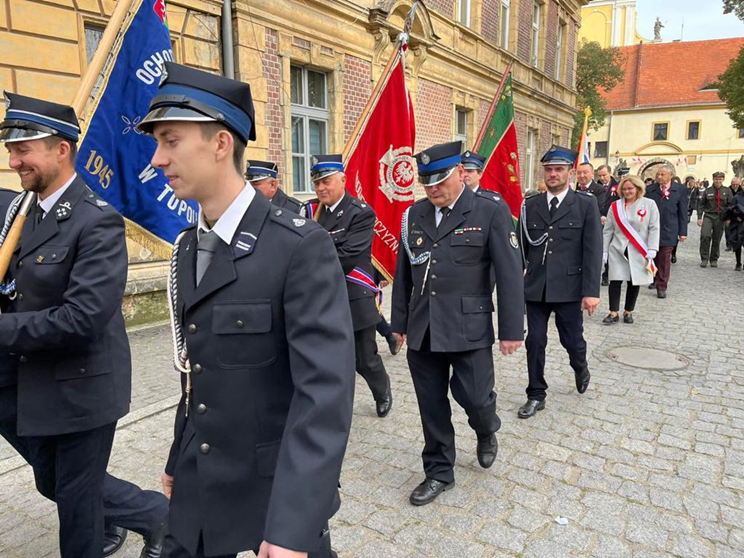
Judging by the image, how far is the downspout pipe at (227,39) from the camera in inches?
308

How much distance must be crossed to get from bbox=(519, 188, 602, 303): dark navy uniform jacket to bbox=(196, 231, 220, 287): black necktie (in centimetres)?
360

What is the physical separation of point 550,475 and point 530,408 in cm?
102

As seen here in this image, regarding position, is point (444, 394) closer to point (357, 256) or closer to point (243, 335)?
point (357, 256)

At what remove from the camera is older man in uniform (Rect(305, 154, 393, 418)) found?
14.6 ft

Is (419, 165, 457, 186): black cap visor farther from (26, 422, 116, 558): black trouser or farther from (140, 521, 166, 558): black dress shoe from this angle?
(140, 521, 166, 558): black dress shoe

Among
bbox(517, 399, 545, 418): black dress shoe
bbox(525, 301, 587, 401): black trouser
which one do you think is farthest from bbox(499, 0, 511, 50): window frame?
bbox(517, 399, 545, 418): black dress shoe

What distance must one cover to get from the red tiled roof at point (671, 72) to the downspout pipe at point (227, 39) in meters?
48.9

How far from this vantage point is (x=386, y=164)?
17.0 feet

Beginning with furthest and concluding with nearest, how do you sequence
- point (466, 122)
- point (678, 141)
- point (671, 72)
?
1. point (671, 72)
2. point (678, 141)
3. point (466, 122)

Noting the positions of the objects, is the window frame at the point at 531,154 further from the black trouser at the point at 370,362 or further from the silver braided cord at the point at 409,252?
the silver braided cord at the point at 409,252

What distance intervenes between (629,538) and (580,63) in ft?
119

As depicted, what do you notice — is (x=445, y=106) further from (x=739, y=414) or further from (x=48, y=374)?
(x=48, y=374)

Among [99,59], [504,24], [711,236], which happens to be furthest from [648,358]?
[504,24]

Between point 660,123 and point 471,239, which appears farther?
point 660,123
